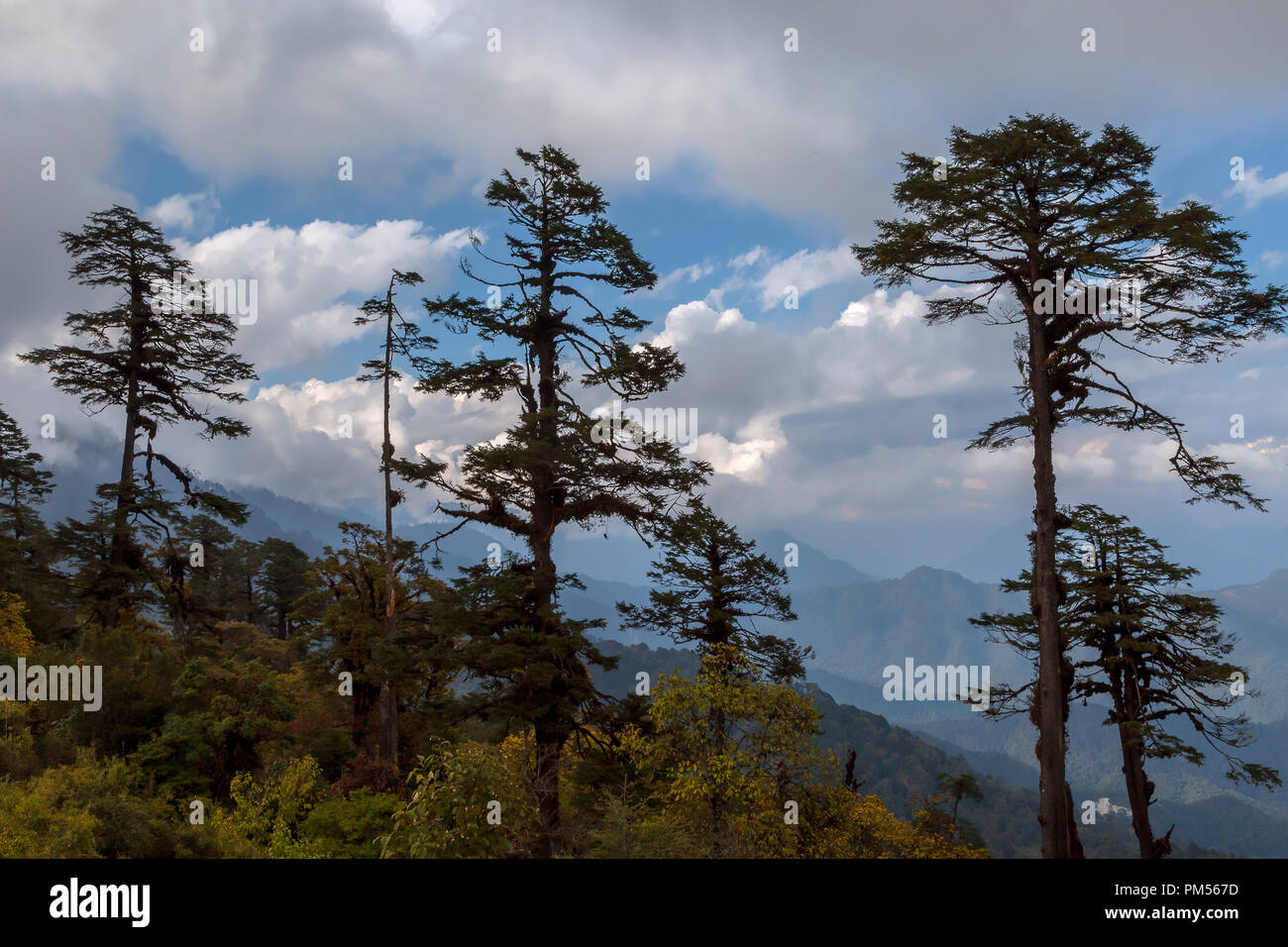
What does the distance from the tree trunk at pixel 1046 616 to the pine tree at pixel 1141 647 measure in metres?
→ 4.00

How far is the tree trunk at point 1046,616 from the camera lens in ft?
52.9

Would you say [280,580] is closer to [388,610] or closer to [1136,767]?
[388,610]

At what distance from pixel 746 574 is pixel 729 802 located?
44.0 ft

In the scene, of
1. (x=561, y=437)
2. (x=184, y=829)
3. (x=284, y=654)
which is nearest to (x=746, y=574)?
(x=561, y=437)

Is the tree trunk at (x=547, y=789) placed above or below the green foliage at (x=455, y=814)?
below

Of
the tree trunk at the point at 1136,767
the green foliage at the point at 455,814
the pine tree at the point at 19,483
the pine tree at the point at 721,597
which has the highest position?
the pine tree at the point at 19,483

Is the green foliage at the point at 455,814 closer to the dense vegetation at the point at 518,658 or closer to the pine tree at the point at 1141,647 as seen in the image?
the dense vegetation at the point at 518,658

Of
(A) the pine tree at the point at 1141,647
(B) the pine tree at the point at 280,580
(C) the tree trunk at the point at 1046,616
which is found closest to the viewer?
(C) the tree trunk at the point at 1046,616

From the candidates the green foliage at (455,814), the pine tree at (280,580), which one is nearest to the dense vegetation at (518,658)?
the green foliage at (455,814)

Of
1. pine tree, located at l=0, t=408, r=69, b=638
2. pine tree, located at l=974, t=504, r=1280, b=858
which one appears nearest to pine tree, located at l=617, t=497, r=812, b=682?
pine tree, located at l=974, t=504, r=1280, b=858

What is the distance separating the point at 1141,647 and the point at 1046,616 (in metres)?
7.31

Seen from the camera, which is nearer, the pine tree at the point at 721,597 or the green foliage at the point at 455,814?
the green foliage at the point at 455,814
